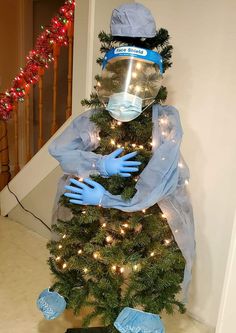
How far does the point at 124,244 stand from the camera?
1223 mm

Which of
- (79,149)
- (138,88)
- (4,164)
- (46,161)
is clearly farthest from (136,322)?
(4,164)

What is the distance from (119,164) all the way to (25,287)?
109 cm

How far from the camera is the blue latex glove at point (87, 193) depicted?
1172 mm

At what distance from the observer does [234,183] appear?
1.47 meters

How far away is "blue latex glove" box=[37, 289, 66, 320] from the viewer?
4.32ft

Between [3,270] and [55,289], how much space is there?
0.78 m

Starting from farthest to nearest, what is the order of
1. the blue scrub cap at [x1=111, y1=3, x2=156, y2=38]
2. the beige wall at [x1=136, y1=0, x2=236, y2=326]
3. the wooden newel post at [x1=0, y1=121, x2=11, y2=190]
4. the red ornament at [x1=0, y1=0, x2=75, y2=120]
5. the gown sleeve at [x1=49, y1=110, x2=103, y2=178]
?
1. the wooden newel post at [x1=0, y1=121, x2=11, y2=190]
2. the red ornament at [x1=0, y1=0, x2=75, y2=120]
3. the beige wall at [x1=136, y1=0, x2=236, y2=326]
4. the gown sleeve at [x1=49, y1=110, x2=103, y2=178]
5. the blue scrub cap at [x1=111, y1=3, x2=156, y2=38]

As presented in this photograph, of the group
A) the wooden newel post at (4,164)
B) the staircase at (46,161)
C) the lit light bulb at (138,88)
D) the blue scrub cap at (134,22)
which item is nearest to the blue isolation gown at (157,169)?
the lit light bulb at (138,88)

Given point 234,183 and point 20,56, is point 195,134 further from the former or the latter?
point 20,56

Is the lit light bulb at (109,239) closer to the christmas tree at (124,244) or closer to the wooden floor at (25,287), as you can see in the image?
the christmas tree at (124,244)

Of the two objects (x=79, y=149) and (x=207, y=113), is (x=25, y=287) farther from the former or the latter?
(x=207, y=113)

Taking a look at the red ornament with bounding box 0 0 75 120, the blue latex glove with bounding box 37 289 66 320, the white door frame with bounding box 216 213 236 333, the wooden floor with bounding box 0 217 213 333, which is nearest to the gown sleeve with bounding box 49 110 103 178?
the blue latex glove with bounding box 37 289 66 320

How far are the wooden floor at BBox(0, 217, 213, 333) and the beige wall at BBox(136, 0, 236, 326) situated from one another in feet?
0.60

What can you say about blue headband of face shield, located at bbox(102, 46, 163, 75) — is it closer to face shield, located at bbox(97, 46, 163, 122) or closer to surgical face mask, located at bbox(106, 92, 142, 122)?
face shield, located at bbox(97, 46, 163, 122)
